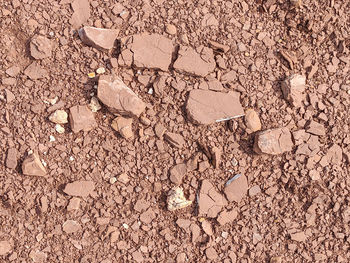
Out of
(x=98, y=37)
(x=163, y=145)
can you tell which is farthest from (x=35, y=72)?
(x=163, y=145)

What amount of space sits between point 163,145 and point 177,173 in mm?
192

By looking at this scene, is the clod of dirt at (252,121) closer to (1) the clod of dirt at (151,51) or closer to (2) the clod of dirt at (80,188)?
(1) the clod of dirt at (151,51)

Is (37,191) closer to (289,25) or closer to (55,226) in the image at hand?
(55,226)

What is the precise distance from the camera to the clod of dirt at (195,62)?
9.97 feet

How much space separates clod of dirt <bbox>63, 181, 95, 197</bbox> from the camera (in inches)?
117

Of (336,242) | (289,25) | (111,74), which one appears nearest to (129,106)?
(111,74)

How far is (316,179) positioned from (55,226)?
1.62 meters

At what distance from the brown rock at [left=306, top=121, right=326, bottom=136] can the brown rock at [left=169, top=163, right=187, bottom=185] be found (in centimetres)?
82

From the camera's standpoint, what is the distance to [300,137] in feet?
10.1

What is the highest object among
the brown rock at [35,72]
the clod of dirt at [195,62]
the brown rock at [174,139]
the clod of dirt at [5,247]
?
the clod of dirt at [195,62]

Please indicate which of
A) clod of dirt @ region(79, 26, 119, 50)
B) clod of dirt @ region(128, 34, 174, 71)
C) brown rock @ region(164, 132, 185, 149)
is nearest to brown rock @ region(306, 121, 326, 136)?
brown rock @ region(164, 132, 185, 149)

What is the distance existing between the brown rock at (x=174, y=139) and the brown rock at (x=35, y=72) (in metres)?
0.83

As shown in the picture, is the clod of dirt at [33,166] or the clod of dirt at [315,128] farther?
the clod of dirt at [315,128]

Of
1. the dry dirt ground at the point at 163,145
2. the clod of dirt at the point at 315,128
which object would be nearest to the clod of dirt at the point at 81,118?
the dry dirt ground at the point at 163,145
